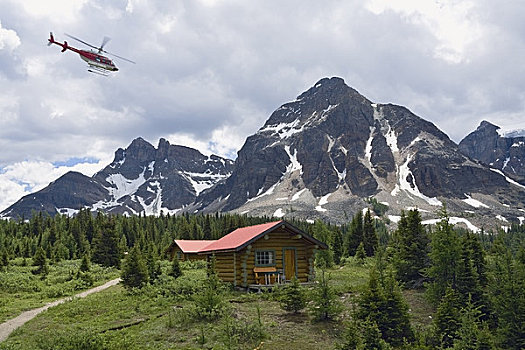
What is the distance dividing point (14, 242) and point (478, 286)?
6624cm

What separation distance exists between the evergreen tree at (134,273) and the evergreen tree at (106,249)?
24.8m

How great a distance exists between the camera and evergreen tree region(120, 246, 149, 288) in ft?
85.0

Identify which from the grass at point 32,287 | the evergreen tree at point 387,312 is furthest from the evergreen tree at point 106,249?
the evergreen tree at point 387,312

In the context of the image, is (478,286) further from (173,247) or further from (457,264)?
(173,247)

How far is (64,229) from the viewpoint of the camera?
7875 cm

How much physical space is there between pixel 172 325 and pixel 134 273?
10968 millimetres

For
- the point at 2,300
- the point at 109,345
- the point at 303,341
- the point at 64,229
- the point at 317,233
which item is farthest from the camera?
the point at 64,229

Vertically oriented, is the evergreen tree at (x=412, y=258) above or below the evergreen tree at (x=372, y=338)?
above

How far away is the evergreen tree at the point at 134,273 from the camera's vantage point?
1021 inches

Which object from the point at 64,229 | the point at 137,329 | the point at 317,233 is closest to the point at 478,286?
the point at 137,329

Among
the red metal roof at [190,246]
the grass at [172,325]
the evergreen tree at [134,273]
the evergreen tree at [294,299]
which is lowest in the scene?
the grass at [172,325]

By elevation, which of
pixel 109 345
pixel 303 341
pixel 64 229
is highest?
pixel 64 229

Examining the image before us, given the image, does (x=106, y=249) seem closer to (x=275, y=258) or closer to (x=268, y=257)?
(x=268, y=257)

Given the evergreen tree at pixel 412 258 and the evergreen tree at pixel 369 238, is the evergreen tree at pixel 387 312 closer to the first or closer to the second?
the evergreen tree at pixel 412 258
